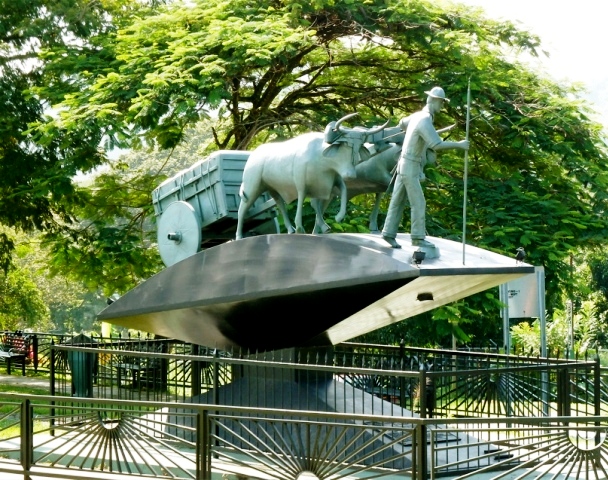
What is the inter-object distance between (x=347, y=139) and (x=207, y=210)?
3140mm

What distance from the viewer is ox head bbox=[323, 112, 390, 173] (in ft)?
41.9

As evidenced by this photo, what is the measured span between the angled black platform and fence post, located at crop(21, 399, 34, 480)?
319 cm

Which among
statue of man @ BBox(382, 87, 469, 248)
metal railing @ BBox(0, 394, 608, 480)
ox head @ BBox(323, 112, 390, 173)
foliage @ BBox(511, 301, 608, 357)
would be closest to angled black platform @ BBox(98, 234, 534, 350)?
statue of man @ BBox(382, 87, 469, 248)

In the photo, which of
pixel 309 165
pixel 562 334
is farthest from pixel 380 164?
pixel 562 334

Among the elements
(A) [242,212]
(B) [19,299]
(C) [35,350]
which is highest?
(A) [242,212]

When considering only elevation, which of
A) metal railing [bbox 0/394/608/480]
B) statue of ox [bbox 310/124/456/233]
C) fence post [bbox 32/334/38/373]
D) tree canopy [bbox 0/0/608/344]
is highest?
tree canopy [bbox 0/0/608/344]

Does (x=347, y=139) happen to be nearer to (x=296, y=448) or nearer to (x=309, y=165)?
(x=309, y=165)

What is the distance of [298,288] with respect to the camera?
1250 centimetres

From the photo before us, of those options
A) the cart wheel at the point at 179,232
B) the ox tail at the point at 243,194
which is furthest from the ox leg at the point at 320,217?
the cart wheel at the point at 179,232

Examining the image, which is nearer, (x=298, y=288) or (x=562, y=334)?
(x=298, y=288)

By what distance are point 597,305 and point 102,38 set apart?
2294 cm

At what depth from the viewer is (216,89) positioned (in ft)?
65.1

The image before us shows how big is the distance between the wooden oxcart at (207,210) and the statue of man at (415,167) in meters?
2.59

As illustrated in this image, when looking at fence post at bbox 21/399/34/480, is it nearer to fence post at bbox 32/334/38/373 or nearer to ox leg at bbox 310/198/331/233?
ox leg at bbox 310/198/331/233
